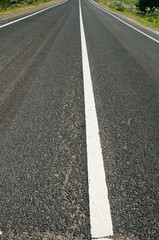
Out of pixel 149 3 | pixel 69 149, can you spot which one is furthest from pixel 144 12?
pixel 69 149

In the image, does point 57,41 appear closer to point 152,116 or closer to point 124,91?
point 124,91

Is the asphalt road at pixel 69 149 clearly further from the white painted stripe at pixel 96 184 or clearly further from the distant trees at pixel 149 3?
the distant trees at pixel 149 3

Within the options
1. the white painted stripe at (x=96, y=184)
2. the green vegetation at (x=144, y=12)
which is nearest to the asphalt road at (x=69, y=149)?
the white painted stripe at (x=96, y=184)

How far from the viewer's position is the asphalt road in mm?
1330

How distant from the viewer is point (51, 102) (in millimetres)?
2818

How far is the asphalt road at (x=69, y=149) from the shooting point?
1.33 metres

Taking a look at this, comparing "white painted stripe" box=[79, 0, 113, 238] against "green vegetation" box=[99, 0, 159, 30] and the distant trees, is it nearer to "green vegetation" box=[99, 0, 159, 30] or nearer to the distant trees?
"green vegetation" box=[99, 0, 159, 30]

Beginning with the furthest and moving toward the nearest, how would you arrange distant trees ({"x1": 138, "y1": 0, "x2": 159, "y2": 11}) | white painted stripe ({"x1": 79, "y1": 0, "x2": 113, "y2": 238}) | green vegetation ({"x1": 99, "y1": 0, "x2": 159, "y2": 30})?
distant trees ({"x1": 138, "y1": 0, "x2": 159, "y2": 11}) → green vegetation ({"x1": 99, "y1": 0, "x2": 159, "y2": 30}) → white painted stripe ({"x1": 79, "y1": 0, "x2": 113, "y2": 238})

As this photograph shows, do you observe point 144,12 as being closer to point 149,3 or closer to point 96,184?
point 149,3

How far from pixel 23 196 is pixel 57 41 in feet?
19.7

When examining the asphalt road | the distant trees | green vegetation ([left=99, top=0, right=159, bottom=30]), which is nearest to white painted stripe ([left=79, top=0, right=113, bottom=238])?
the asphalt road

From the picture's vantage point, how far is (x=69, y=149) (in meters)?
1.98

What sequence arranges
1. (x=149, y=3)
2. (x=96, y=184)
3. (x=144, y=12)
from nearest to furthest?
(x=96, y=184) → (x=144, y=12) → (x=149, y=3)

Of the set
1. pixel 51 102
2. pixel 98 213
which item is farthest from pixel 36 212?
pixel 51 102
